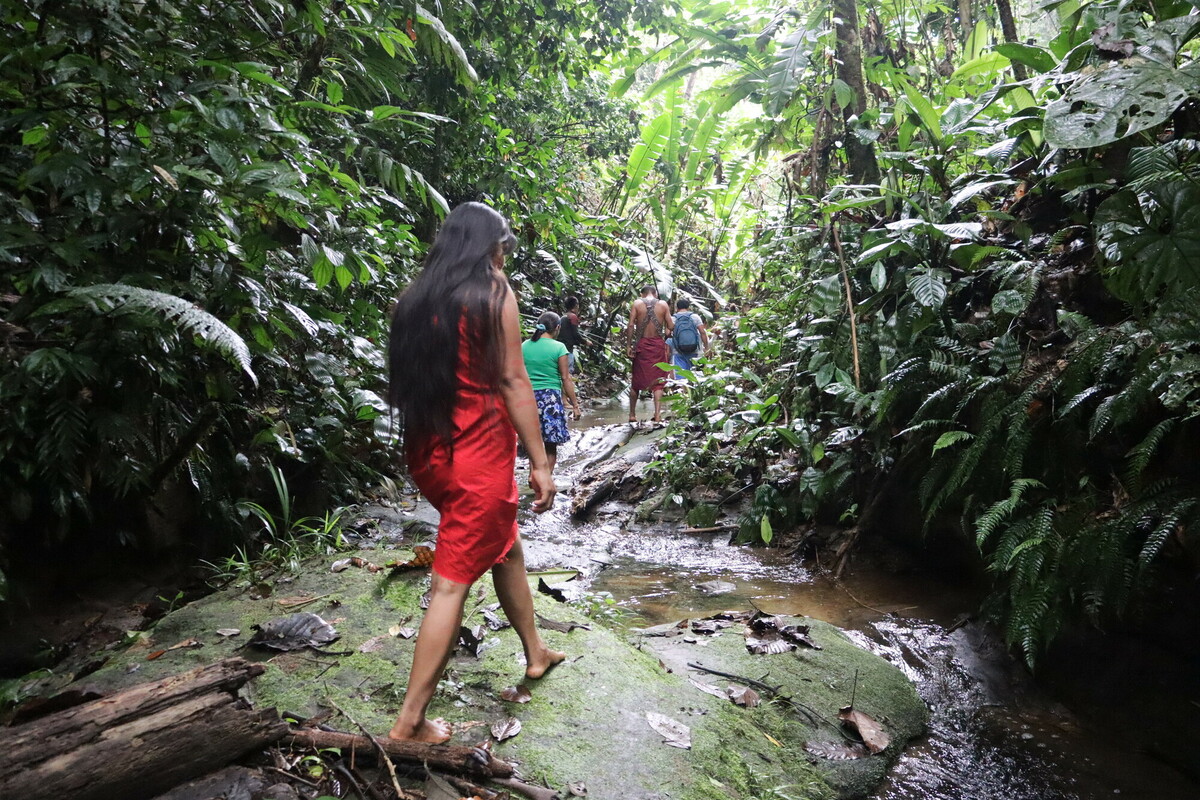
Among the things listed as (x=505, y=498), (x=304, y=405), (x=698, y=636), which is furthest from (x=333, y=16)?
(x=698, y=636)

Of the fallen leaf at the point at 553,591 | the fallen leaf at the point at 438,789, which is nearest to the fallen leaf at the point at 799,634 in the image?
the fallen leaf at the point at 553,591

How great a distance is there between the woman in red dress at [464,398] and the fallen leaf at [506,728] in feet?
0.62

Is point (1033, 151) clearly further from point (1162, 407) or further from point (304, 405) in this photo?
point (304, 405)

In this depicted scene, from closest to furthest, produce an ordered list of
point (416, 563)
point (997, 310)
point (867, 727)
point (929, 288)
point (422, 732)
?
point (422, 732)
point (867, 727)
point (997, 310)
point (416, 563)
point (929, 288)

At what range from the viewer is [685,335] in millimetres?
10734

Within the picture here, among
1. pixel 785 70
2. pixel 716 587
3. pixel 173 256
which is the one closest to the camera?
pixel 173 256

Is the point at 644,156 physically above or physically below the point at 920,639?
above

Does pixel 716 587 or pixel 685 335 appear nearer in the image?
pixel 716 587

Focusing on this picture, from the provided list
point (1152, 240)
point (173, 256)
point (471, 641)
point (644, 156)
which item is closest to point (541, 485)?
point (471, 641)

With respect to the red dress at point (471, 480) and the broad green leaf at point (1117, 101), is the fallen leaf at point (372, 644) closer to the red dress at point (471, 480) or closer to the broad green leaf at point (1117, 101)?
the red dress at point (471, 480)

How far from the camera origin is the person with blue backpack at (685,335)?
1072cm

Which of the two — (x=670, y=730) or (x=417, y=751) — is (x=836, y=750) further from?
(x=417, y=751)

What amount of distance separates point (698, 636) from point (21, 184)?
3589mm

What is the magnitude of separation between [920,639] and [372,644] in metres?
3.01
